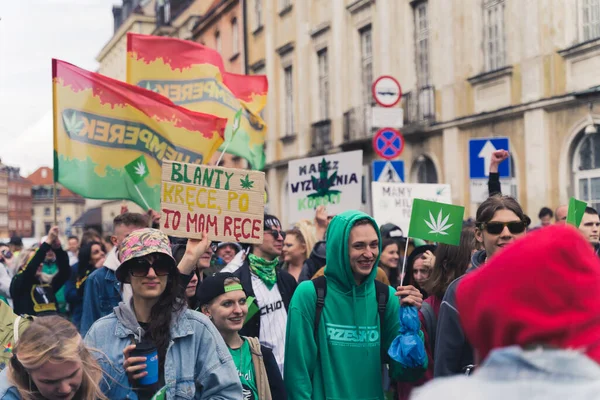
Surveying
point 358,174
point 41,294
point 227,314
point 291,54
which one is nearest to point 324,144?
point 291,54

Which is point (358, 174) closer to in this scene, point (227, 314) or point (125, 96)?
point (125, 96)

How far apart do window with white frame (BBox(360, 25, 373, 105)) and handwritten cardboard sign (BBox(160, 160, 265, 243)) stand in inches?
731

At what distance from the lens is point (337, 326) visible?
4.49 metres

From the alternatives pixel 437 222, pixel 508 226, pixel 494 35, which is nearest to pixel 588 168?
pixel 494 35

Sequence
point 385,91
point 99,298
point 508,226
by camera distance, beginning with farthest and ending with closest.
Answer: point 385,91 < point 99,298 < point 508,226

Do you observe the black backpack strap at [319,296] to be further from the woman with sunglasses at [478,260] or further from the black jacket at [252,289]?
the black jacket at [252,289]

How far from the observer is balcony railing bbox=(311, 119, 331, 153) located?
26.1 m

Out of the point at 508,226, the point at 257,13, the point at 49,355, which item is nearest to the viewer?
the point at 49,355

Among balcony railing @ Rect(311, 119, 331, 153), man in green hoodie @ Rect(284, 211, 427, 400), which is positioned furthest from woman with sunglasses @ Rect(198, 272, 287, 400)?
balcony railing @ Rect(311, 119, 331, 153)

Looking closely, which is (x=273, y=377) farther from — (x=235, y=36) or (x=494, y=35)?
(x=235, y=36)

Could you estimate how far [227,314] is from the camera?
4793mm

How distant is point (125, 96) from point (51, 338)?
6.33m

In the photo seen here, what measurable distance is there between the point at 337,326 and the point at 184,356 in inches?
39.4

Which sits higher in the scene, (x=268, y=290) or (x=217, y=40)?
(x=217, y=40)
